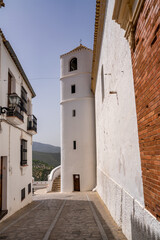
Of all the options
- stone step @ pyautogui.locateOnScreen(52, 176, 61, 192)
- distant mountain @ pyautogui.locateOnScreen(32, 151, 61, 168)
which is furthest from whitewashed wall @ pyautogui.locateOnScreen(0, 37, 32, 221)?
distant mountain @ pyautogui.locateOnScreen(32, 151, 61, 168)

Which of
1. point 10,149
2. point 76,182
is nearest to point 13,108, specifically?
point 10,149

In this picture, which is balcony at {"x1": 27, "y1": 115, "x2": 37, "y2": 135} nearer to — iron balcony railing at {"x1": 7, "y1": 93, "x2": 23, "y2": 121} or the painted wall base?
iron balcony railing at {"x1": 7, "y1": 93, "x2": 23, "y2": 121}

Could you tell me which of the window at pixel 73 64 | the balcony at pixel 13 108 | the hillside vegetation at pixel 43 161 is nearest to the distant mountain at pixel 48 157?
the hillside vegetation at pixel 43 161

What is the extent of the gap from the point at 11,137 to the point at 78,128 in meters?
10.2

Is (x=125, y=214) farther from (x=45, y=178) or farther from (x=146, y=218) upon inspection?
(x=45, y=178)

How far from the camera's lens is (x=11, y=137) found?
9328mm

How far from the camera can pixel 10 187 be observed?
912 cm

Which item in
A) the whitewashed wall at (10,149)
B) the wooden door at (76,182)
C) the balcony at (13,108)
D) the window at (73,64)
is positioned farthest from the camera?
the window at (73,64)

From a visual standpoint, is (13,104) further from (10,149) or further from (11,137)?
(10,149)

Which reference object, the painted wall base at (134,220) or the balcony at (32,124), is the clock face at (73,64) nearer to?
the balcony at (32,124)

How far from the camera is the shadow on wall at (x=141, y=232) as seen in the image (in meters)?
3.48

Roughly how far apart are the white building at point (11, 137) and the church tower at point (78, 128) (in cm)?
733

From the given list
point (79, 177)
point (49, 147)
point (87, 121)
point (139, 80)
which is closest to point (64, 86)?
point (87, 121)

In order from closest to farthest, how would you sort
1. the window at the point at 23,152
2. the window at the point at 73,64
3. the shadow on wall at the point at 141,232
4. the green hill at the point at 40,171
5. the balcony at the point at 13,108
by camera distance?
A: 1. the shadow on wall at the point at 141,232
2. the balcony at the point at 13,108
3. the window at the point at 23,152
4. the window at the point at 73,64
5. the green hill at the point at 40,171
